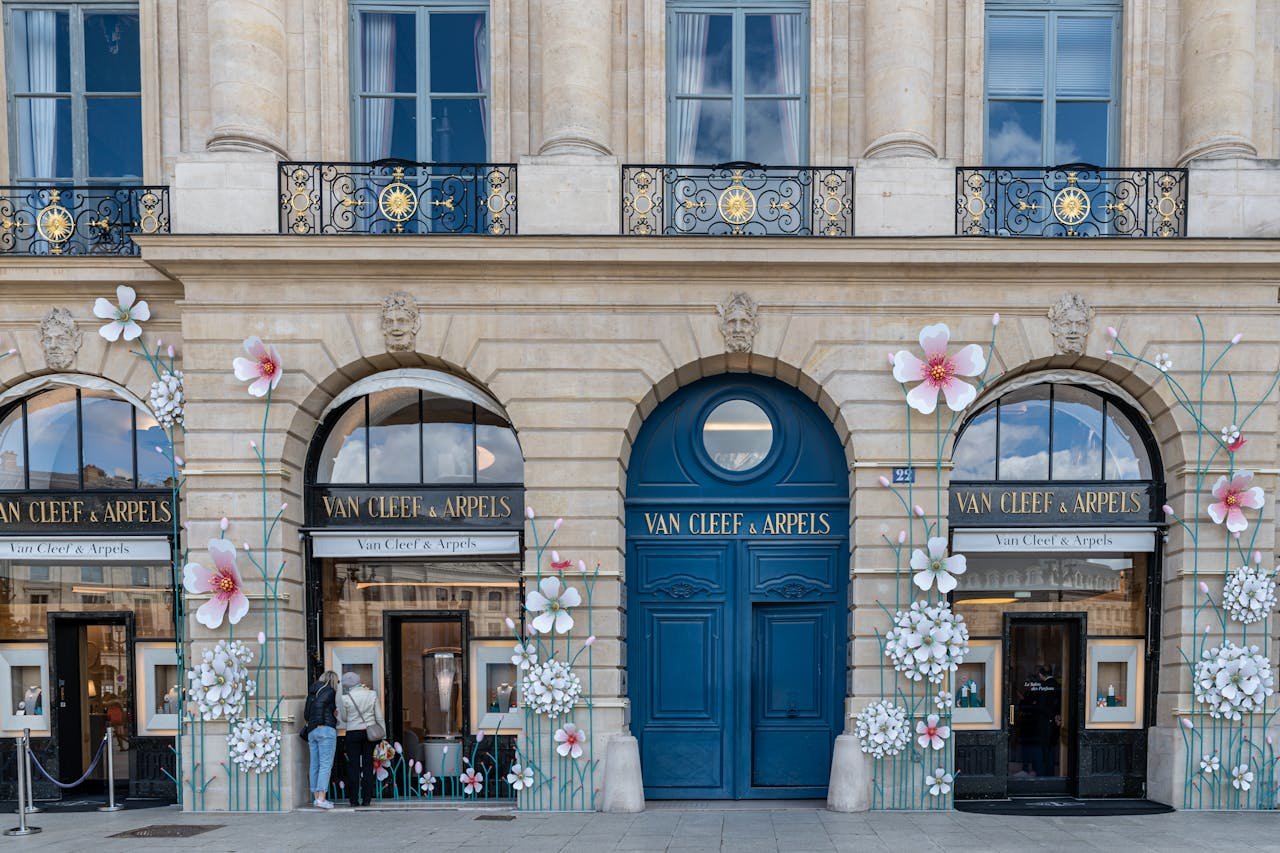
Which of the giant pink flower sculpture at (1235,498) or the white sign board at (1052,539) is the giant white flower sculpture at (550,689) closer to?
the white sign board at (1052,539)

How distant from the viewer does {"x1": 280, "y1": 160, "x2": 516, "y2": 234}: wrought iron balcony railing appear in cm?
1134

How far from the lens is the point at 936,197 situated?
11125 millimetres

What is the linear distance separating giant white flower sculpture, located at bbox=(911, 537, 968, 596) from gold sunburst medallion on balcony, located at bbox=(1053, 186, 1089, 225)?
4.20 metres

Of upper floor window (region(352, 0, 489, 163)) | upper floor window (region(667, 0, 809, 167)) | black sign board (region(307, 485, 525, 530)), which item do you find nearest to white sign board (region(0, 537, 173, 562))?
black sign board (region(307, 485, 525, 530))

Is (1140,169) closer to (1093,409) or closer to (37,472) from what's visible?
(1093,409)

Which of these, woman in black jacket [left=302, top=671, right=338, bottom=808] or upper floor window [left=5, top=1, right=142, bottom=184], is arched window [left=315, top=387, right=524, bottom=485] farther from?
upper floor window [left=5, top=1, right=142, bottom=184]

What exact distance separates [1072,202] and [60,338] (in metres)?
12.3

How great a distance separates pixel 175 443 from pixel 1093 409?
1122cm

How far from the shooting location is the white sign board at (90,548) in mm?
11609

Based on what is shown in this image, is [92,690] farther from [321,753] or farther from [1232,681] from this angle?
[1232,681]

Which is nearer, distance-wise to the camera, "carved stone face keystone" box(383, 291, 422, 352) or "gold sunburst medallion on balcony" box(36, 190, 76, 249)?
"carved stone face keystone" box(383, 291, 422, 352)

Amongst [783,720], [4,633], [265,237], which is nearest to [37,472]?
[4,633]

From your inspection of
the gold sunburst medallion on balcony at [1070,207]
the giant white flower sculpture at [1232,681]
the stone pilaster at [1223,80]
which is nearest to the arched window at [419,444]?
the gold sunburst medallion on balcony at [1070,207]

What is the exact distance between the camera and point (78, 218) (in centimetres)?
1184
